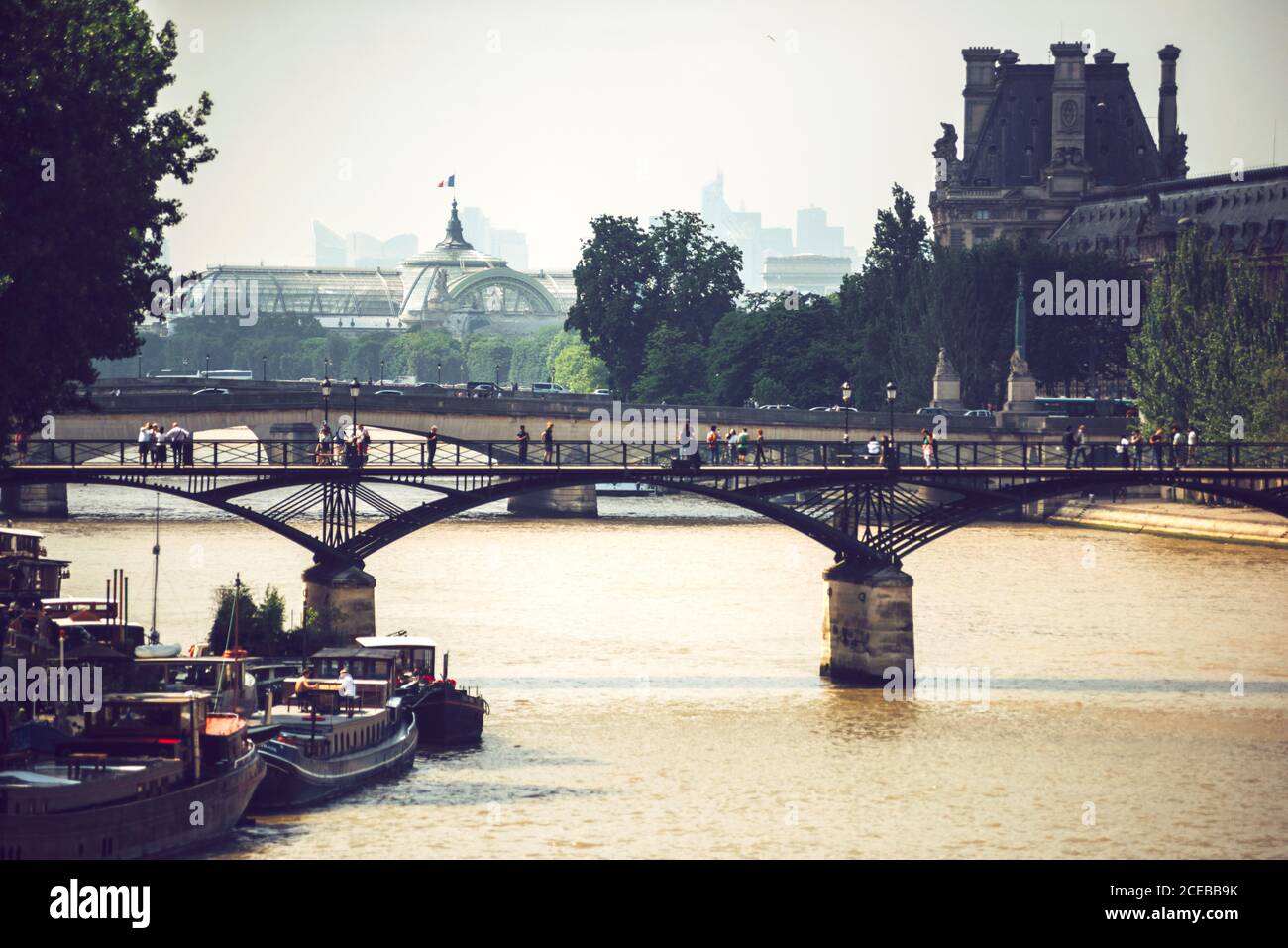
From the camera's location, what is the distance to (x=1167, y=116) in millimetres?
188125

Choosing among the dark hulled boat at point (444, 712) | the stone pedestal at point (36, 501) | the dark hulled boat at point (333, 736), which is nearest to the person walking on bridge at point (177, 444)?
the dark hulled boat at point (333, 736)

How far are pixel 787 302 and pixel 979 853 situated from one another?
426 ft

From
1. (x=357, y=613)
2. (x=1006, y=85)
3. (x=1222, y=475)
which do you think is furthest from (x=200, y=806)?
(x=1006, y=85)

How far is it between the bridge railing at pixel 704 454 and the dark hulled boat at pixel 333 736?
948 cm

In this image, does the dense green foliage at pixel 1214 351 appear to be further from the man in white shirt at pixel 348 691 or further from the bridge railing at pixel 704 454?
the man in white shirt at pixel 348 691

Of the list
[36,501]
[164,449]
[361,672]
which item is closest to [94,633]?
[361,672]

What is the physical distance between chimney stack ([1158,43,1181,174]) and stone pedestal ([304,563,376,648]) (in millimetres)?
132025

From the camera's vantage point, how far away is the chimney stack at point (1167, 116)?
187 meters

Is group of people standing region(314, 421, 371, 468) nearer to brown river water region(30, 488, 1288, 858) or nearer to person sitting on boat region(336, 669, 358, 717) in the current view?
brown river water region(30, 488, 1288, 858)

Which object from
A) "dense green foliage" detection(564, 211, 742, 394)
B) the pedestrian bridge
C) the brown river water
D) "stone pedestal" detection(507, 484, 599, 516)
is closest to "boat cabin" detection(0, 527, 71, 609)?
the pedestrian bridge

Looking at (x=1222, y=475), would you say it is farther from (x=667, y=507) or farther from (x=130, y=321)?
(x=667, y=507)

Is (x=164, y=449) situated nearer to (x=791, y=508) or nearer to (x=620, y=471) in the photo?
(x=620, y=471)

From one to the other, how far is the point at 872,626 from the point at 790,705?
4993mm
